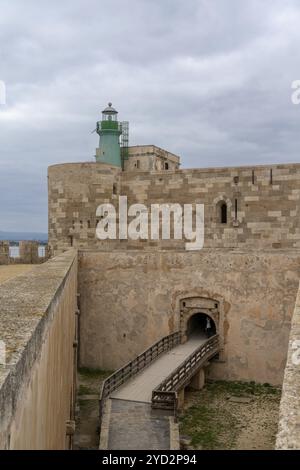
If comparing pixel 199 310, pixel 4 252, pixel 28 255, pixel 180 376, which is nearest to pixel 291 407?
pixel 180 376

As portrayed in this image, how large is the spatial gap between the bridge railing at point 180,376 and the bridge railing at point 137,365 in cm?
101

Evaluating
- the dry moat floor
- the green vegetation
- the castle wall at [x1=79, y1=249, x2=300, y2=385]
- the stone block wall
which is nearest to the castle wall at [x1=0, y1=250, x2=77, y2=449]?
the dry moat floor

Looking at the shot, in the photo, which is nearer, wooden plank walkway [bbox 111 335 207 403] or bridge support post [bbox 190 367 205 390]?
wooden plank walkway [bbox 111 335 207 403]

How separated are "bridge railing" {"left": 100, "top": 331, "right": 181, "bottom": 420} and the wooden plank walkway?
0.35 feet

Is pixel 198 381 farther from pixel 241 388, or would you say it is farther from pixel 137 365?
pixel 137 365

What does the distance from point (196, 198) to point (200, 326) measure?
13.5ft

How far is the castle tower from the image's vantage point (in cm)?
3039

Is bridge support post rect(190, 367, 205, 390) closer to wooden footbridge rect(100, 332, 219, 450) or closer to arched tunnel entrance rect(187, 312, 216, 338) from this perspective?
wooden footbridge rect(100, 332, 219, 450)

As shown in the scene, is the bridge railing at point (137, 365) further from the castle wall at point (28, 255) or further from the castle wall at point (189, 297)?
the castle wall at point (28, 255)

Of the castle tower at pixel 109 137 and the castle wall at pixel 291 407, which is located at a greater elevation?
the castle tower at pixel 109 137

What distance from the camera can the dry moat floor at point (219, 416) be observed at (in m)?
10.7

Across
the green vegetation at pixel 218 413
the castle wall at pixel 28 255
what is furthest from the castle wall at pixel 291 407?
the castle wall at pixel 28 255
